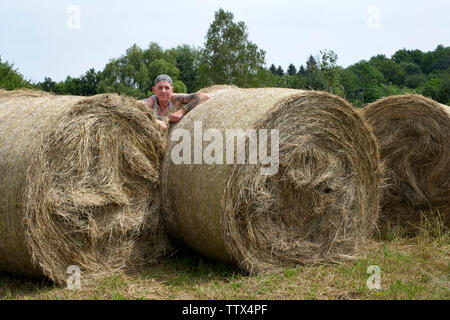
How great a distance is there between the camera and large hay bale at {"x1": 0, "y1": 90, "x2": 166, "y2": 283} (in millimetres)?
4730

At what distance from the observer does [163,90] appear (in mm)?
6758

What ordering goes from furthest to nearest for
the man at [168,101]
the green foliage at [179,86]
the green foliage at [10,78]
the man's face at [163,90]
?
1. the green foliage at [179,86]
2. the green foliage at [10,78]
3. the man's face at [163,90]
4. the man at [168,101]

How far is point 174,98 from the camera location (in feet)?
22.4

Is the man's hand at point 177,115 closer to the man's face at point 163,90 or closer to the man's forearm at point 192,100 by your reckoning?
the man's forearm at point 192,100

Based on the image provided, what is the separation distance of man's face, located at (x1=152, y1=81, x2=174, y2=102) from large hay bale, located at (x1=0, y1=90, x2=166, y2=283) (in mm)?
866

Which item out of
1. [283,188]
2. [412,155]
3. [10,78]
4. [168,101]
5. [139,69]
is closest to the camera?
[283,188]

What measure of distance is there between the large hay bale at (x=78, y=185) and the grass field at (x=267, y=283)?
0.25 meters

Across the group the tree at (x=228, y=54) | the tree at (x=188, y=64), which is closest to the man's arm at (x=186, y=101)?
the tree at (x=228, y=54)

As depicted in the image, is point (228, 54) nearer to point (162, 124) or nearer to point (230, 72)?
point (230, 72)

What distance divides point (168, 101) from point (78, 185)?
214 cm

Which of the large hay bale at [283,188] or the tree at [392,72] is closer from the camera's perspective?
the large hay bale at [283,188]

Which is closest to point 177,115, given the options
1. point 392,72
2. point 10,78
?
point 10,78

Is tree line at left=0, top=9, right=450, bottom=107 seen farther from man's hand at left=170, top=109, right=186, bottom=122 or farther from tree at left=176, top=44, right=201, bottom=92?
man's hand at left=170, top=109, right=186, bottom=122

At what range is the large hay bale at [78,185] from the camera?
4730 mm
